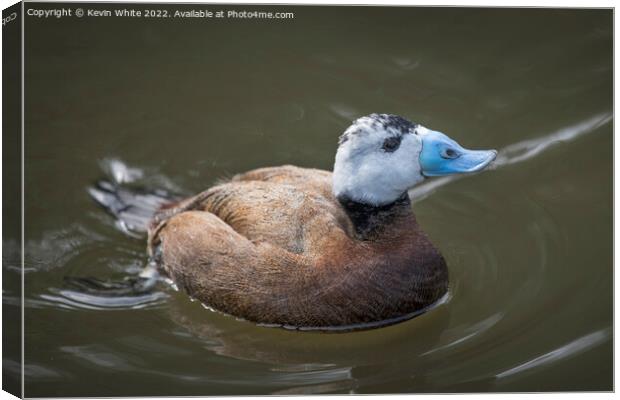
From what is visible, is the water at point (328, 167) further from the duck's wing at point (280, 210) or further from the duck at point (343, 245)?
the duck's wing at point (280, 210)

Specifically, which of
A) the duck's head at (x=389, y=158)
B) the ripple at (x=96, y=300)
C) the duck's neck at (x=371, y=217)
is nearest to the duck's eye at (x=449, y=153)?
the duck's head at (x=389, y=158)

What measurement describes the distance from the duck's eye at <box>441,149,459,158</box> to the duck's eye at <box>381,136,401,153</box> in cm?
24

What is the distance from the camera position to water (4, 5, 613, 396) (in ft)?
20.0

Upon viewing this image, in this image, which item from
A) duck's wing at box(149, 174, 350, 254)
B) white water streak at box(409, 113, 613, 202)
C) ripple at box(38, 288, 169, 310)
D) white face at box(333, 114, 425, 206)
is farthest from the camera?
white water streak at box(409, 113, 613, 202)

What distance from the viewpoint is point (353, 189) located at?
20.4ft

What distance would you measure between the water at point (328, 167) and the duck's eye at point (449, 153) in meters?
0.70

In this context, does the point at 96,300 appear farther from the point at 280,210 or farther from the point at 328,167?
the point at 328,167

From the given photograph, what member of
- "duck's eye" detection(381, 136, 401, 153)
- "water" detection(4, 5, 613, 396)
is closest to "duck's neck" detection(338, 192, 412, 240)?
"duck's eye" detection(381, 136, 401, 153)

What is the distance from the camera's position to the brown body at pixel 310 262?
6152 mm

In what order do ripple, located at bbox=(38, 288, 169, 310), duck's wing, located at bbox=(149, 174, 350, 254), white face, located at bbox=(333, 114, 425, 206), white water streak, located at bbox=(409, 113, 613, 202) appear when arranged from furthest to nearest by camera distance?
1. white water streak, located at bbox=(409, 113, 613, 202)
2. ripple, located at bbox=(38, 288, 169, 310)
3. duck's wing, located at bbox=(149, 174, 350, 254)
4. white face, located at bbox=(333, 114, 425, 206)

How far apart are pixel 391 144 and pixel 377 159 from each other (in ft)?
0.34

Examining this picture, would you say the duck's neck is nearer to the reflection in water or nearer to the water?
the water

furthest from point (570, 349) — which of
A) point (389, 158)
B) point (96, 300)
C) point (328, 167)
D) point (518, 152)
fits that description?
point (96, 300)

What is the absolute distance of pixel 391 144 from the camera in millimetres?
6098
